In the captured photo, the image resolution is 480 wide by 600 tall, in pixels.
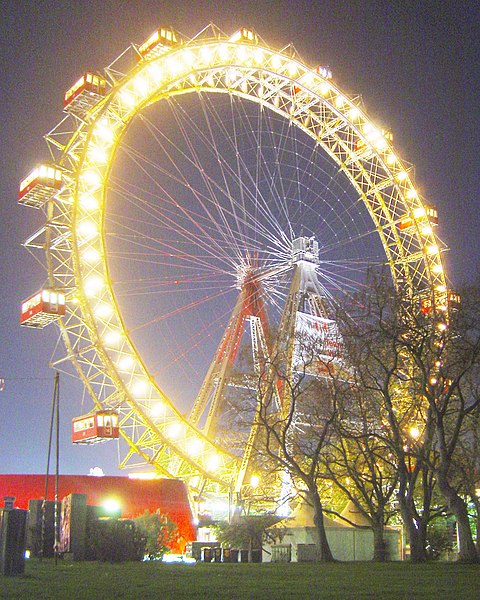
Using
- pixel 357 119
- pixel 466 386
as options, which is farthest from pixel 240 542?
pixel 357 119

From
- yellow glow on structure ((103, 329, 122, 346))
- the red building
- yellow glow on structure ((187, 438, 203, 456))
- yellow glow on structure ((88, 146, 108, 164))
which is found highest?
yellow glow on structure ((88, 146, 108, 164))

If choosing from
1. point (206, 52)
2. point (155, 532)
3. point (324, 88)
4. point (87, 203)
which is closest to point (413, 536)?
point (155, 532)

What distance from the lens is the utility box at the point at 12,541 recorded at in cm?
1302

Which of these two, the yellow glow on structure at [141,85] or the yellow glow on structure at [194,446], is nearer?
the yellow glow on structure at [141,85]

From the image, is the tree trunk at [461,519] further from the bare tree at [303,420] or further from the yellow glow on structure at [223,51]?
the yellow glow on structure at [223,51]

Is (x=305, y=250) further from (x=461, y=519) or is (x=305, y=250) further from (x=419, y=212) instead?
(x=461, y=519)

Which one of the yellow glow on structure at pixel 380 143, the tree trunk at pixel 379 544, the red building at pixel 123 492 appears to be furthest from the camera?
the red building at pixel 123 492

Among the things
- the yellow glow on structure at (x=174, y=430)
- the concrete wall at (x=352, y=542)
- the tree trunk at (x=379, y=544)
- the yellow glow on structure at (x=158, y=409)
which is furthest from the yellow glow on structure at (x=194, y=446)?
the tree trunk at (x=379, y=544)

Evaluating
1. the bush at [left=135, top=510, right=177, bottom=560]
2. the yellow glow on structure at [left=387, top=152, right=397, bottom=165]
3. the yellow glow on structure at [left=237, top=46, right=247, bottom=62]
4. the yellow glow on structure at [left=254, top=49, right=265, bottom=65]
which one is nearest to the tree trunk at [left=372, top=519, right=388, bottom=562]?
the bush at [left=135, top=510, right=177, bottom=560]

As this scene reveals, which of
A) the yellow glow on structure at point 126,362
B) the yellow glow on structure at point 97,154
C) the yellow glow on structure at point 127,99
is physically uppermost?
the yellow glow on structure at point 127,99

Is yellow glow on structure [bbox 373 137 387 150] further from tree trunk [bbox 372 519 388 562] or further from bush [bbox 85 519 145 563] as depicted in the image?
bush [bbox 85 519 145 563]

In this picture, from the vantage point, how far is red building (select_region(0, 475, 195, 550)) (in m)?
45.6

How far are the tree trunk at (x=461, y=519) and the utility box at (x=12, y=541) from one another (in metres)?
12.8

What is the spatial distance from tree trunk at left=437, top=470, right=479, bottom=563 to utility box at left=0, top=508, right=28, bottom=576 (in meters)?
12.8
